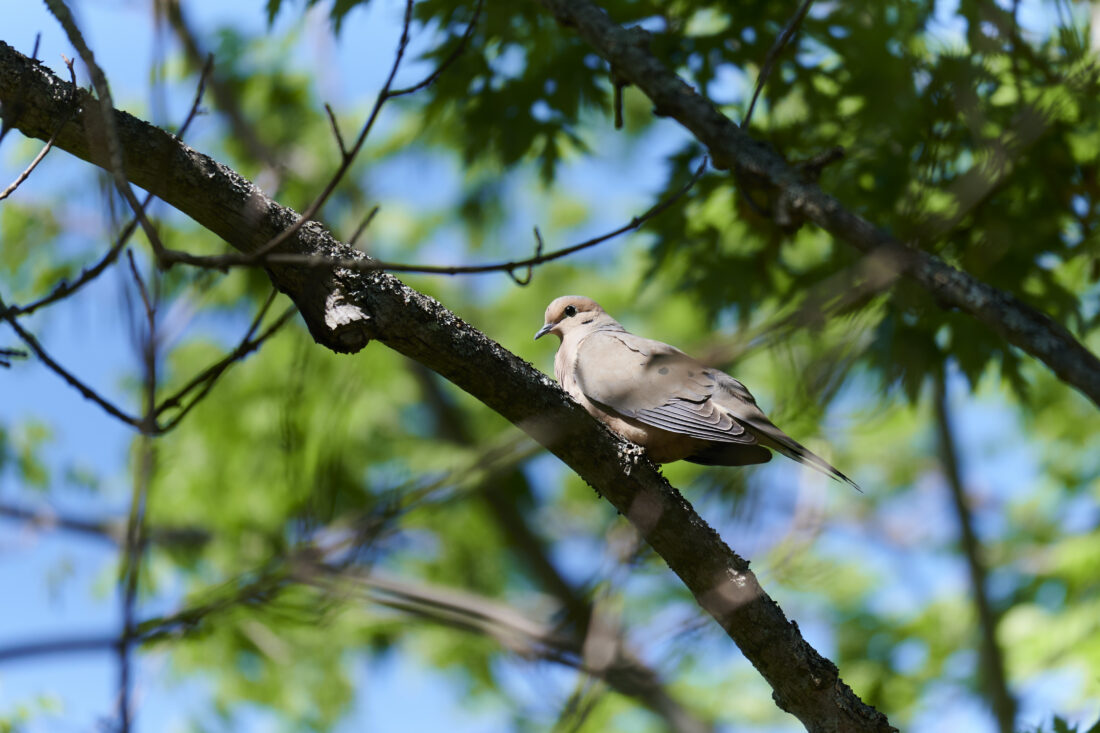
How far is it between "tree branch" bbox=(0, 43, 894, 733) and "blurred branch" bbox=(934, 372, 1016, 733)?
183 cm

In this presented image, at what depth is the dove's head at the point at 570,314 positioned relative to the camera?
4594 millimetres

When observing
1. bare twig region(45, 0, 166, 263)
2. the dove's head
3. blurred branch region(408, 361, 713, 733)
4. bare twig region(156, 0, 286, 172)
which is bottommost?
bare twig region(45, 0, 166, 263)

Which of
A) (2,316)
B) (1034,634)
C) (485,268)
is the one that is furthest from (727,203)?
(1034,634)

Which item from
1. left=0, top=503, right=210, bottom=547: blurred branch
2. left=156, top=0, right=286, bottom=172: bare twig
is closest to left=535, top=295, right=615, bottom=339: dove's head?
left=156, top=0, right=286, bottom=172: bare twig

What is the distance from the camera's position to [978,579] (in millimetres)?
5191

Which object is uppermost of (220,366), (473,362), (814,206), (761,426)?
(814,206)

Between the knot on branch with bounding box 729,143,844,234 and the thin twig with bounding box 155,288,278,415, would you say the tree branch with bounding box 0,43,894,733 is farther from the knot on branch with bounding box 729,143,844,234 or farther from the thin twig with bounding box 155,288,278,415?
the knot on branch with bounding box 729,143,844,234

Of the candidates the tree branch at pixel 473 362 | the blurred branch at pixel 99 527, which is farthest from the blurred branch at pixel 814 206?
the blurred branch at pixel 99 527

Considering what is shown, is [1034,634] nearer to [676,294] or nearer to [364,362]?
[676,294]

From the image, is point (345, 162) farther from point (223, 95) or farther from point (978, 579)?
point (223, 95)

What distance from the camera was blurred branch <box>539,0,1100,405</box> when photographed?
2463mm

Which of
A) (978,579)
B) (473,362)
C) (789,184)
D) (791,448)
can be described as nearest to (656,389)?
(791,448)

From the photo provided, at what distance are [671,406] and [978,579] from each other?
2.87 m

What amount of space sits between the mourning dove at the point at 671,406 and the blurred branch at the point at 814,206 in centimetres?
68
